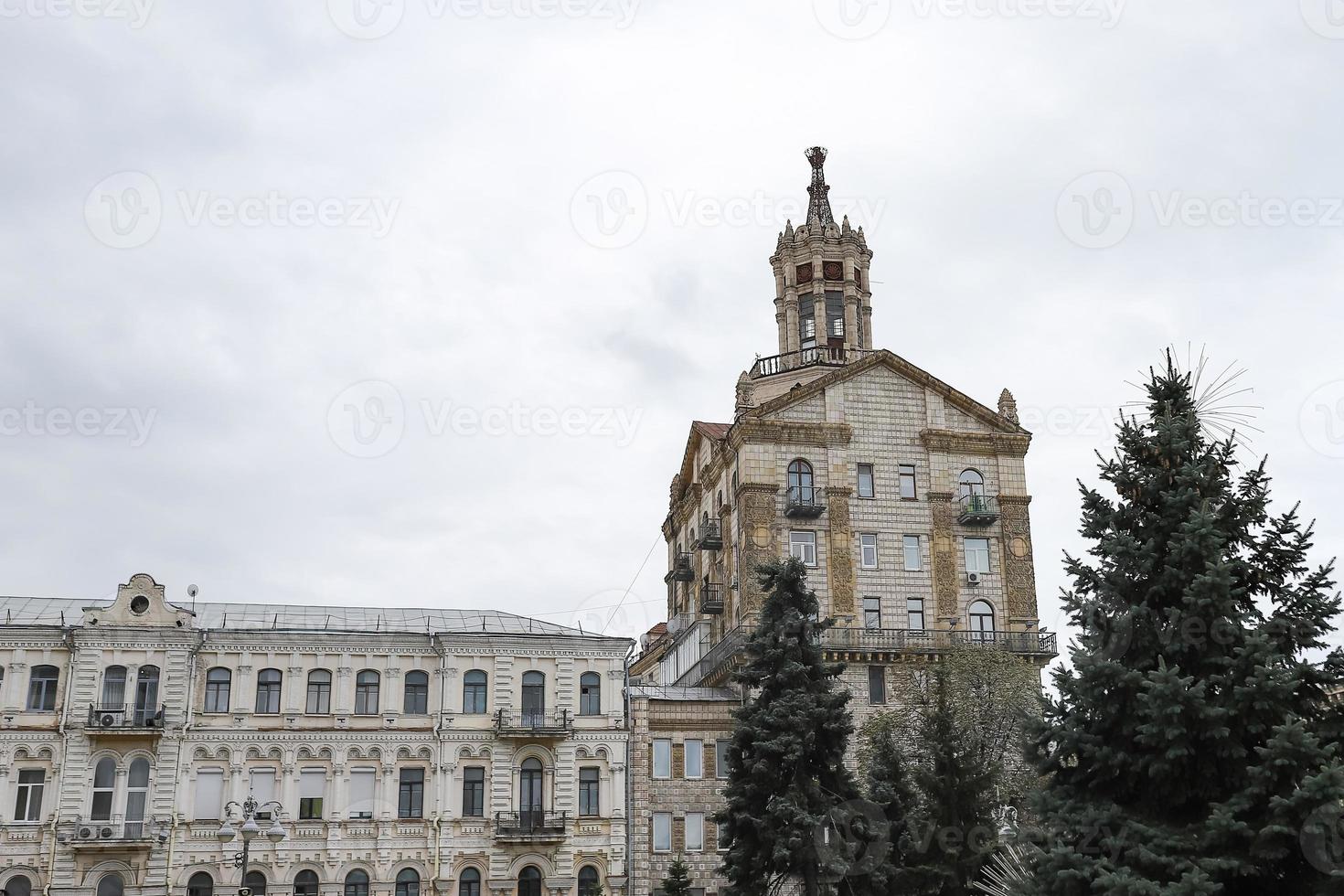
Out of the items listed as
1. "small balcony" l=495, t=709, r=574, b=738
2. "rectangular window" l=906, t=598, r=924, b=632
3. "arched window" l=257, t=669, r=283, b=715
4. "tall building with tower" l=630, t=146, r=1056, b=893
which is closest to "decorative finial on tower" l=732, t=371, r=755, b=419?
"tall building with tower" l=630, t=146, r=1056, b=893

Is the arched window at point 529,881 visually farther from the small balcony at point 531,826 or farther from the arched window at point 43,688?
the arched window at point 43,688

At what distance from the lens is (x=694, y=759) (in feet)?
164

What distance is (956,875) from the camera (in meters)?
29.1

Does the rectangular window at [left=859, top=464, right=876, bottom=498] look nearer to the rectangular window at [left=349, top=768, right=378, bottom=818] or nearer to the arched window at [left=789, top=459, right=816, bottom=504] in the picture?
the arched window at [left=789, top=459, right=816, bottom=504]

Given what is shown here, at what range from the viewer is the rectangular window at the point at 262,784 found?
44344 millimetres

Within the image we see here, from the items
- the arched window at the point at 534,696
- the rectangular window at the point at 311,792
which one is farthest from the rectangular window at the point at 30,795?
the arched window at the point at 534,696

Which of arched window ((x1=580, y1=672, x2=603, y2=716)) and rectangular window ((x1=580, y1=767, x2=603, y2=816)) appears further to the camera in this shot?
arched window ((x1=580, y1=672, x2=603, y2=716))

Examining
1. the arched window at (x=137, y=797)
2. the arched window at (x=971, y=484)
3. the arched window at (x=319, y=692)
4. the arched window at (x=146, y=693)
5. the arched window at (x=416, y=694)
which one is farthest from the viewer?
the arched window at (x=971, y=484)

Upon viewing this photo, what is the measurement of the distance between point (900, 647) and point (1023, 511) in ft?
29.6

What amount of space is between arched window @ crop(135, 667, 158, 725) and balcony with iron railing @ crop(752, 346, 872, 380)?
3099 centimetres

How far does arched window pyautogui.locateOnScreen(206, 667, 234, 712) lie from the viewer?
45000mm

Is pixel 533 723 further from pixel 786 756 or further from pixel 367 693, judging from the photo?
→ pixel 786 756

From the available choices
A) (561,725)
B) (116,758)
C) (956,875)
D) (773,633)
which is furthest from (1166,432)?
(116,758)

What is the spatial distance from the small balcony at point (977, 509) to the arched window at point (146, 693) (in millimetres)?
32408
